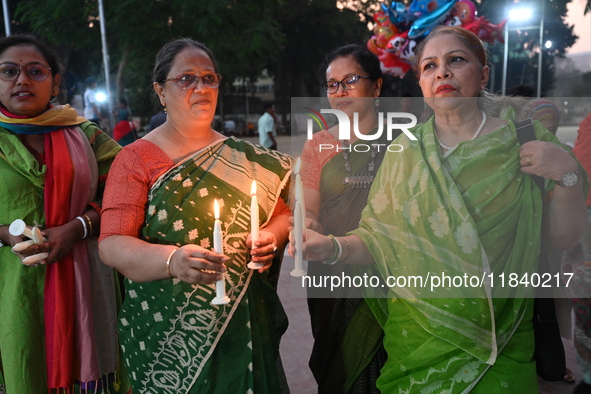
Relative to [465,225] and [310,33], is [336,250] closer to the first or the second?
[465,225]

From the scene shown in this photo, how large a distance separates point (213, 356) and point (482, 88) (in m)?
1.44

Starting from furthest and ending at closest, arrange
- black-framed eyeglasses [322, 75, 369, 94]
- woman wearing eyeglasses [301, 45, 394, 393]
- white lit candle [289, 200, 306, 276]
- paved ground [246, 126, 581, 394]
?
paved ground [246, 126, 581, 394] → black-framed eyeglasses [322, 75, 369, 94] → woman wearing eyeglasses [301, 45, 394, 393] → white lit candle [289, 200, 306, 276]

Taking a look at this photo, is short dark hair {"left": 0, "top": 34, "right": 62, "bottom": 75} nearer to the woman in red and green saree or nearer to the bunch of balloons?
the woman in red and green saree

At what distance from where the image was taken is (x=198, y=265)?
5.25 ft

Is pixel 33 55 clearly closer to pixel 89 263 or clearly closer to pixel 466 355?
pixel 89 263

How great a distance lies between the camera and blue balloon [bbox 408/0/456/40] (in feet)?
16.1

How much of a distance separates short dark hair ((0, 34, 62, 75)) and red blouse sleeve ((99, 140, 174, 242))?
35.0 inches

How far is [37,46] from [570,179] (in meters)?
2.38

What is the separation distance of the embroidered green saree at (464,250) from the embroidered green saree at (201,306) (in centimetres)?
58

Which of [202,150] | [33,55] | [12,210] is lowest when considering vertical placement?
[12,210]

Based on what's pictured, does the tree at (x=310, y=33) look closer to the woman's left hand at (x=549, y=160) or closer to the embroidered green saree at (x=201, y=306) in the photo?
the embroidered green saree at (x=201, y=306)

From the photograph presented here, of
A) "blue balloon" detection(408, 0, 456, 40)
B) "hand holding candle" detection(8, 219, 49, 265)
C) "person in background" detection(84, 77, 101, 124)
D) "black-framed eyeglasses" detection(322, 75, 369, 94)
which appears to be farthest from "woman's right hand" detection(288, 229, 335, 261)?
"person in background" detection(84, 77, 101, 124)

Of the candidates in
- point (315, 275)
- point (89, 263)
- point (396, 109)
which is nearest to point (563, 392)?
point (315, 275)

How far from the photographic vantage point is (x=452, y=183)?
170 cm
